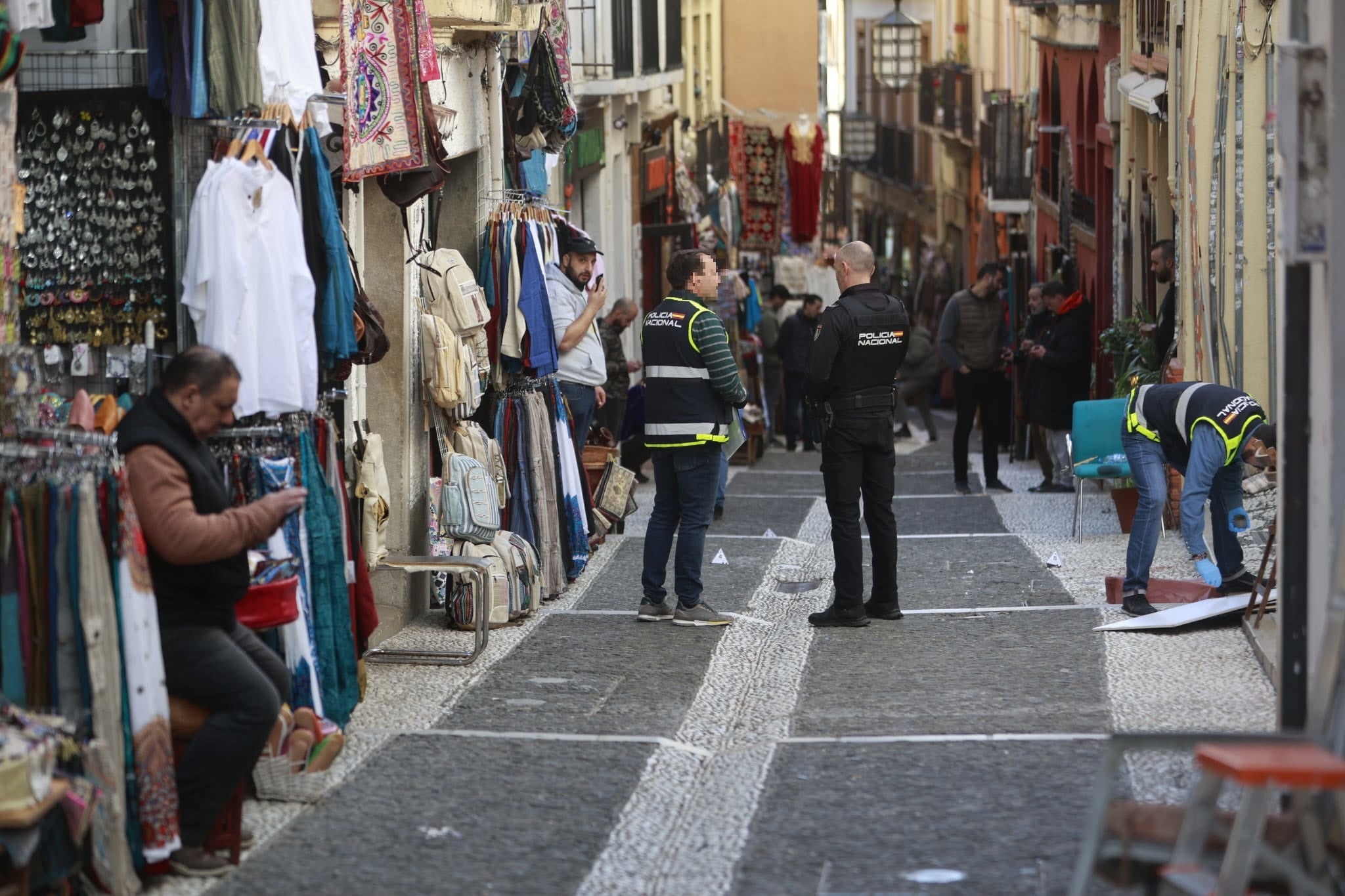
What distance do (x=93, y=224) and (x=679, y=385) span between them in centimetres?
347

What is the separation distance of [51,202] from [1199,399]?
5405 mm

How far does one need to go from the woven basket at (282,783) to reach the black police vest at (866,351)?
4006 mm

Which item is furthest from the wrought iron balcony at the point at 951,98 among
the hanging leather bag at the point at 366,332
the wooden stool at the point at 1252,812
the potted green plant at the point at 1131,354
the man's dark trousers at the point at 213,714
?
the wooden stool at the point at 1252,812

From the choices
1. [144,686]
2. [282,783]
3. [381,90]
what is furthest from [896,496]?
[144,686]

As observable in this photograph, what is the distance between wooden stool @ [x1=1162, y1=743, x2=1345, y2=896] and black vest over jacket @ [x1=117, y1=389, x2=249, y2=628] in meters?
2.98

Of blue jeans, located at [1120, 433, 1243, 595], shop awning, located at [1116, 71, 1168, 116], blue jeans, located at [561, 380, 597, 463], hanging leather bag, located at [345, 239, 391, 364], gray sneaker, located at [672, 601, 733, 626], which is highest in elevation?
shop awning, located at [1116, 71, 1168, 116]

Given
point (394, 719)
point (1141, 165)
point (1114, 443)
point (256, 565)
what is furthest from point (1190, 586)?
point (1141, 165)

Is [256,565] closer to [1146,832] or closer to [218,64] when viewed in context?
[218,64]

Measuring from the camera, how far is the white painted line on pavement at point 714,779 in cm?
616

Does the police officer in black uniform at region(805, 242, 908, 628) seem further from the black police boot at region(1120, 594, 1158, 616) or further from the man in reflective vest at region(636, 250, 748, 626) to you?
the black police boot at region(1120, 594, 1158, 616)

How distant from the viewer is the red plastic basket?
677 cm

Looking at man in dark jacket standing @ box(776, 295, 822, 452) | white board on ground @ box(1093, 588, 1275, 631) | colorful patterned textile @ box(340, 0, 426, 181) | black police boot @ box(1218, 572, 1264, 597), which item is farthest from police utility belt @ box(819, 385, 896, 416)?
man in dark jacket standing @ box(776, 295, 822, 452)

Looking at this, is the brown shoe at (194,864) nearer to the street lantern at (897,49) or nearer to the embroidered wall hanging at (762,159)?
the embroidered wall hanging at (762,159)

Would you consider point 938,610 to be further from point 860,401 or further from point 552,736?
point 552,736
